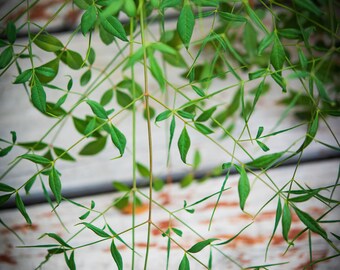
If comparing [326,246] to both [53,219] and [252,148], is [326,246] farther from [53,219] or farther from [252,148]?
[53,219]

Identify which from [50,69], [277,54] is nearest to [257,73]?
[277,54]

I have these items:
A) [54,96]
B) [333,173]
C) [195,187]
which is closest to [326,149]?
[333,173]

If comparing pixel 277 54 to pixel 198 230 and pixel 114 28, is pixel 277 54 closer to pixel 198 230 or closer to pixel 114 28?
pixel 114 28

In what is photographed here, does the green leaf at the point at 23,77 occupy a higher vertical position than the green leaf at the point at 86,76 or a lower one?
lower

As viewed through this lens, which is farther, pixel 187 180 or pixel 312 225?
pixel 187 180

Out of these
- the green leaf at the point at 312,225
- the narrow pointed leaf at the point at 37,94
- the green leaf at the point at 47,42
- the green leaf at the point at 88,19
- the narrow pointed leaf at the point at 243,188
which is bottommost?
Answer: the green leaf at the point at 312,225

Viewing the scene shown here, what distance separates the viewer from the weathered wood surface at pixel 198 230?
0.40 m

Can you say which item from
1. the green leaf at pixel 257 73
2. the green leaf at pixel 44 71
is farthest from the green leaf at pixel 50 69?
the green leaf at pixel 257 73

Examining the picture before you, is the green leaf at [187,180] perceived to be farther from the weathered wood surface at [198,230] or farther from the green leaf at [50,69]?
the green leaf at [50,69]

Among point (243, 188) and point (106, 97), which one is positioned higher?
point (106, 97)

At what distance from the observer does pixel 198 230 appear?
409 mm

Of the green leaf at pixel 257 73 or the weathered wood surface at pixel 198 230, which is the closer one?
the green leaf at pixel 257 73

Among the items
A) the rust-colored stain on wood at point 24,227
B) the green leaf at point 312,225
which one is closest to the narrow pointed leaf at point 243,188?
the green leaf at point 312,225

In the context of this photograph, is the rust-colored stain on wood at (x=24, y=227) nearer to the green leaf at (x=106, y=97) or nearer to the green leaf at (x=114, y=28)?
the green leaf at (x=106, y=97)
